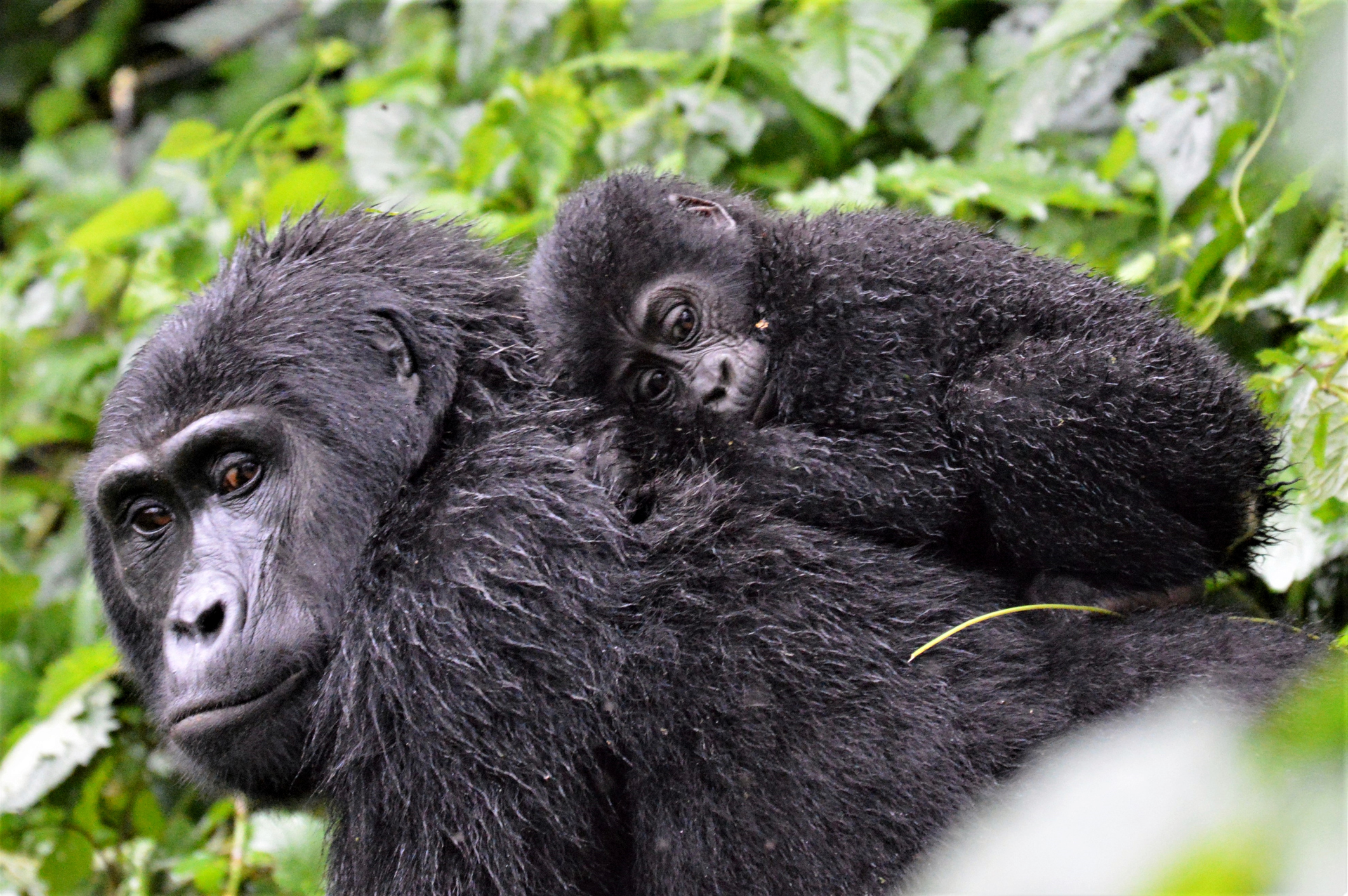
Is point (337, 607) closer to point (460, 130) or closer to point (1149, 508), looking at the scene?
point (1149, 508)

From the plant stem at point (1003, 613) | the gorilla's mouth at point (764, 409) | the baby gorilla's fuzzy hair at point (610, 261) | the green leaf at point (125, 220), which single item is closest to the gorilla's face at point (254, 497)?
the baby gorilla's fuzzy hair at point (610, 261)

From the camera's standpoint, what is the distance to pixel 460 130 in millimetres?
4594

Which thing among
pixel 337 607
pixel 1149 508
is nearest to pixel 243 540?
pixel 337 607

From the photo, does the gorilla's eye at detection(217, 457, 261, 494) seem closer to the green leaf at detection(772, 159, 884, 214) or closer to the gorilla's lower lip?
the gorilla's lower lip

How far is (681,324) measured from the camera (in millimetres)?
2750

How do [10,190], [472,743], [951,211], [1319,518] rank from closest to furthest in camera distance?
1. [472,743]
2. [1319,518]
3. [951,211]
4. [10,190]

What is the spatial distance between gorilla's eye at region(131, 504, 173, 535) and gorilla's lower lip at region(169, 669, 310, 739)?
1.39ft

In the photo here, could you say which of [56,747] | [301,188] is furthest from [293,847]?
[301,188]

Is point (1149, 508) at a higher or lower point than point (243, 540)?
higher

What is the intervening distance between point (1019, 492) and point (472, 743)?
1111 millimetres

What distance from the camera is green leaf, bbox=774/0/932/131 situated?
13.7ft

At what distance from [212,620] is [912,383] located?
145cm

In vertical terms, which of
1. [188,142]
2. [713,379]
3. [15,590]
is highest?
[713,379]

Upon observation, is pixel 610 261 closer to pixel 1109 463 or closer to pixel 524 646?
pixel 524 646
